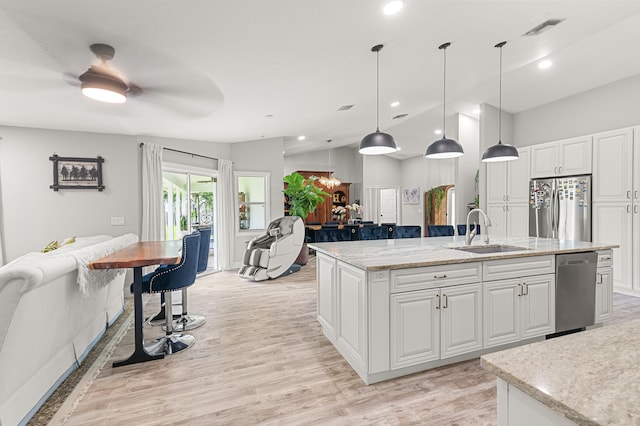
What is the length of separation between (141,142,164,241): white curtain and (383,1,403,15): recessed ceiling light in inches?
157

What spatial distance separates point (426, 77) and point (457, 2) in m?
1.75

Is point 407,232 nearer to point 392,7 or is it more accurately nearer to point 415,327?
point 415,327

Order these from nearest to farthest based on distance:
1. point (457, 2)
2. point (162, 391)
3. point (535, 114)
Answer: point (162, 391), point (457, 2), point (535, 114)

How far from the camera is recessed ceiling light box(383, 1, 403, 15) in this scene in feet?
7.80

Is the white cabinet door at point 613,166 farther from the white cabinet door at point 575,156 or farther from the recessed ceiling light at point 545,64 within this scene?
the recessed ceiling light at point 545,64

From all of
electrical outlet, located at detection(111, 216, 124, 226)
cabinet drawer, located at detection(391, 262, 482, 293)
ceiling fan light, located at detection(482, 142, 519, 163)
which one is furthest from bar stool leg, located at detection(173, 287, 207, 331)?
ceiling fan light, located at detection(482, 142, 519, 163)

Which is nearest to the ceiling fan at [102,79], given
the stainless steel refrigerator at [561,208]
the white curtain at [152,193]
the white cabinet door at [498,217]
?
the white curtain at [152,193]

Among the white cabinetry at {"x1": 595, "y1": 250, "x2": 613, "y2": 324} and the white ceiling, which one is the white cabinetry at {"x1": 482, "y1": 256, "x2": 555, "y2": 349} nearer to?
the white cabinetry at {"x1": 595, "y1": 250, "x2": 613, "y2": 324}

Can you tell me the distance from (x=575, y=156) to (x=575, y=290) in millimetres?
3145

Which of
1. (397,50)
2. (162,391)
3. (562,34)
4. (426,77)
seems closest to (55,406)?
(162,391)

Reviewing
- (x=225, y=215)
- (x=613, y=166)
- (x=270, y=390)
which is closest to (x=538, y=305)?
(x=270, y=390)

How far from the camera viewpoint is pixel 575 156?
4.87m

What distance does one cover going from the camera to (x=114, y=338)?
3020mm

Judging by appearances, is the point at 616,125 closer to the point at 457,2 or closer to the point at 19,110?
the point at 457,2
